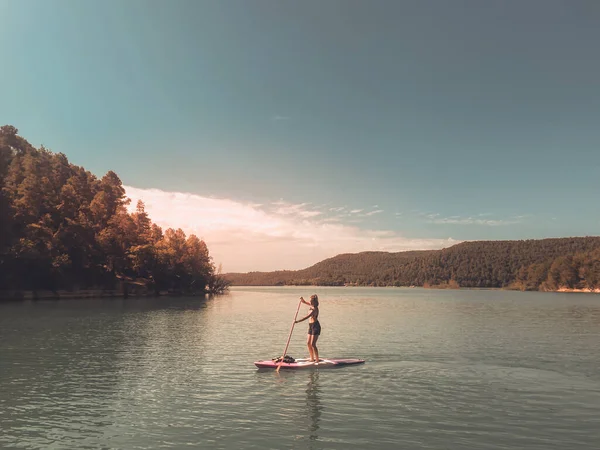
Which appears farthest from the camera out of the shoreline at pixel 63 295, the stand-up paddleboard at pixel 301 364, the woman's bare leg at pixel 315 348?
the shoreline at pixel 63 295

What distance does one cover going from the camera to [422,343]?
3800 cm

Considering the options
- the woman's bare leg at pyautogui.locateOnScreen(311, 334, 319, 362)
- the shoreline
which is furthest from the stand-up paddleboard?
the shoreline

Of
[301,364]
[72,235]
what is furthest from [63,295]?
[301,364]

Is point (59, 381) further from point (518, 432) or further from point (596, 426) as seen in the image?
point (596, 426)

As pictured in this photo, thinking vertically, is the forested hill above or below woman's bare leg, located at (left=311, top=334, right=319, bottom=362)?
above

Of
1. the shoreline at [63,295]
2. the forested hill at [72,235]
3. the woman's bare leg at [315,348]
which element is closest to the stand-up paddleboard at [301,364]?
the woman's bare leg at [315,348]

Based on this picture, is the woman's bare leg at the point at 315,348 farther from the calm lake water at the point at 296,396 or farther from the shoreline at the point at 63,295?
the shoreline at the point at 63,295

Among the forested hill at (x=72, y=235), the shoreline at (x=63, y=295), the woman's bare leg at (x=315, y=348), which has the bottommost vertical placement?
the shoreline at (x=63, y=295)

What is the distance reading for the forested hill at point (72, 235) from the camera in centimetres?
10119

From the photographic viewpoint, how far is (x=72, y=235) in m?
112

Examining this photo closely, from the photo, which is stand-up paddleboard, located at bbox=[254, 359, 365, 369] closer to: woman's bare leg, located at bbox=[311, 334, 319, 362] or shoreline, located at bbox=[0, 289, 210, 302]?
woman's bare leg, located at bbox=[311, 334, 319, 362]

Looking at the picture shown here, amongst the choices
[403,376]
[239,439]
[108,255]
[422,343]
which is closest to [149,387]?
[239,439]

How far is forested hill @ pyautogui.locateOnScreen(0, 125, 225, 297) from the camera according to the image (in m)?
101

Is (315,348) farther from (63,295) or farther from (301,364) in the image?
(63,295)
